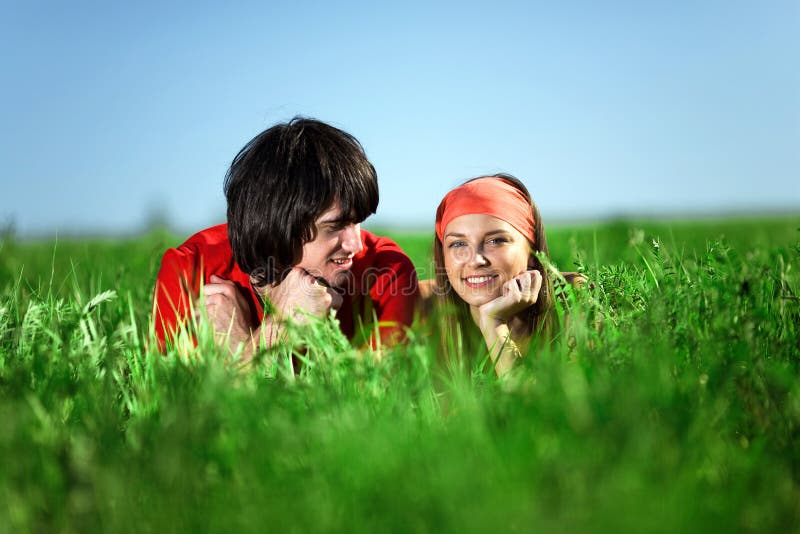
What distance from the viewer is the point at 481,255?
10.9 ft

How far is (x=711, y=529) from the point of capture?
4.71 feet

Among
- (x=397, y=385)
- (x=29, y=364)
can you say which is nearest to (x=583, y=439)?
(x=397, y=385)

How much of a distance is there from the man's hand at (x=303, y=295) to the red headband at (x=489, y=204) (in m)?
0.72

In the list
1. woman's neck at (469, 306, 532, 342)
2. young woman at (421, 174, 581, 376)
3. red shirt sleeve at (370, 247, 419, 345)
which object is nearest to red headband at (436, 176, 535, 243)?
young woman at (421, 174, 581, 376)

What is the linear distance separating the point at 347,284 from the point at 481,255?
650 mm

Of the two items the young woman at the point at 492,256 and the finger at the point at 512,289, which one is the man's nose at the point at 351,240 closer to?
the young woman at the point at 492,256

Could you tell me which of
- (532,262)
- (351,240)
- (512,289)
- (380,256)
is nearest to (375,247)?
(380,256)

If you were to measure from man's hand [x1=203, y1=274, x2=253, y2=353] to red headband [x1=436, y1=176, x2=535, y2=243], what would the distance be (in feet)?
3.46

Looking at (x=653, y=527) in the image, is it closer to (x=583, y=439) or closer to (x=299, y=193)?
(x=583, y=439)

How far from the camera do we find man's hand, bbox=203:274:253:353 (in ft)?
10.2

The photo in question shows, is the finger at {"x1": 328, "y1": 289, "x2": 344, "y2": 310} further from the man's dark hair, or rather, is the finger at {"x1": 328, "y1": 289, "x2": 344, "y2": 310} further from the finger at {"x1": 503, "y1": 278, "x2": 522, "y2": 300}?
the finger at {"x1": 503, "y1": 278, "x2": 522, "y2": 300}

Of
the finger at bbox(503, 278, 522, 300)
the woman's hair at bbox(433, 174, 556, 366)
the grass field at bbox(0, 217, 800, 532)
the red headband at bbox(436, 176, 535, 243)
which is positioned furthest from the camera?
the woman's hair at bbox(433, 174, 556, 366)

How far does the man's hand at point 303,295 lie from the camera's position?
302cm

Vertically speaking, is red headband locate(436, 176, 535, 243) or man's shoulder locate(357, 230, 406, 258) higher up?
red headband locate(436, 176, 535, 243)
